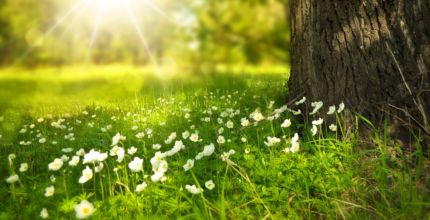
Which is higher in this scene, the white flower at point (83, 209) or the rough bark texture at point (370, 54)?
the rough bark texture at point (370, 54)

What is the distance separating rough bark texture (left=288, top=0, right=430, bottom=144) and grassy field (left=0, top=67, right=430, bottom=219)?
0.18 metres

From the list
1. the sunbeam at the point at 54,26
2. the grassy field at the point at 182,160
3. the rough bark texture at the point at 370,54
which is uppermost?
the sunbeam at the point at 54,26

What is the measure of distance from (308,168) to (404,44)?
1023mm

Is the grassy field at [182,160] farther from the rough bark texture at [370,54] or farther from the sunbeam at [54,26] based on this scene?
the sunbeam at [54,26]

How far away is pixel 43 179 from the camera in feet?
6.18

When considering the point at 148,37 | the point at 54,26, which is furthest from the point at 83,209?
the point at 54,26

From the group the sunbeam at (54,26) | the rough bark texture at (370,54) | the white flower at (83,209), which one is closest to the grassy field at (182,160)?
the white flower at (83,209)

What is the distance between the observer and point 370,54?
1701 millimetres

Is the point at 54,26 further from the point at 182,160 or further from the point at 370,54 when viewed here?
the point at 370,54

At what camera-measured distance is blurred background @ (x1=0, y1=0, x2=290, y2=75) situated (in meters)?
2.54

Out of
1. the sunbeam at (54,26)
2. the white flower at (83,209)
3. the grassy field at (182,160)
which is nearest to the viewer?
the white flower at (83,209)

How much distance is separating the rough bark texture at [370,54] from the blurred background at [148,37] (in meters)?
0.58

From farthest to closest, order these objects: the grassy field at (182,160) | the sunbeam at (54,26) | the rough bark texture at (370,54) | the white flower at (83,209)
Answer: the sunbeam at (54,26) → the rough bark texture at (370,54) → the grassy field at (182,160) → the white flower at (83,209)

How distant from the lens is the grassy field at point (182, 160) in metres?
1.26
